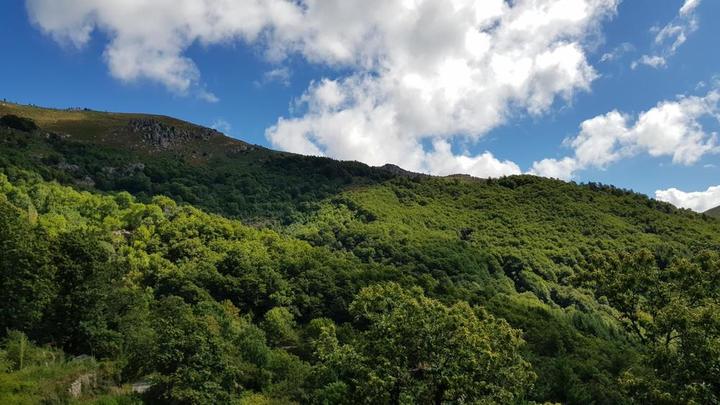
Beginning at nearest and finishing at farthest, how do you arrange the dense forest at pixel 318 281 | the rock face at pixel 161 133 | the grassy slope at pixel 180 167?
the dense forest at pixel 318 281 < the grassy slope at pixel 180 167 < the rock face at pixel 161 133

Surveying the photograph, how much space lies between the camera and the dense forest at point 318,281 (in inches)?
951

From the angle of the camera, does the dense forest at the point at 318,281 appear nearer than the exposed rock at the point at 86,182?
Yes

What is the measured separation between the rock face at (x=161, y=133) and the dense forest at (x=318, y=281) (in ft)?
2.27

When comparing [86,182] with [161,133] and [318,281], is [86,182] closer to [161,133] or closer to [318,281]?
[161,133]

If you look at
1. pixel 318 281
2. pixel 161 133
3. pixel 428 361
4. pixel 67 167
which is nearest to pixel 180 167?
pixel 161 133

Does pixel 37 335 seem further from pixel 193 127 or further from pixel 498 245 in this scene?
pixel 193 127

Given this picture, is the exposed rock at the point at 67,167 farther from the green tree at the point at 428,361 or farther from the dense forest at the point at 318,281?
the green tree at the point at 428,361

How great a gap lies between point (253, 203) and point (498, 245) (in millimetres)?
62477

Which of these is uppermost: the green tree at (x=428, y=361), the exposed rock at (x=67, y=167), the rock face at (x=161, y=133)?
the rock face at (x=161, y=133)

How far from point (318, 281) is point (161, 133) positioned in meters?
104

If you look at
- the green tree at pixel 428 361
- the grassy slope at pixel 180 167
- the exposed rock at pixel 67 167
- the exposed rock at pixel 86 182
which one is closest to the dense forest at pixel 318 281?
the green tree at pixel 428 361

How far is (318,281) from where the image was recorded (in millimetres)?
76312

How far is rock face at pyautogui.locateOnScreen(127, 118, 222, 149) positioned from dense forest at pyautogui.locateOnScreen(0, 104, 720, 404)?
69 centimetres

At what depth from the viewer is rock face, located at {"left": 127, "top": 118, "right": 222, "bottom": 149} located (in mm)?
154125
